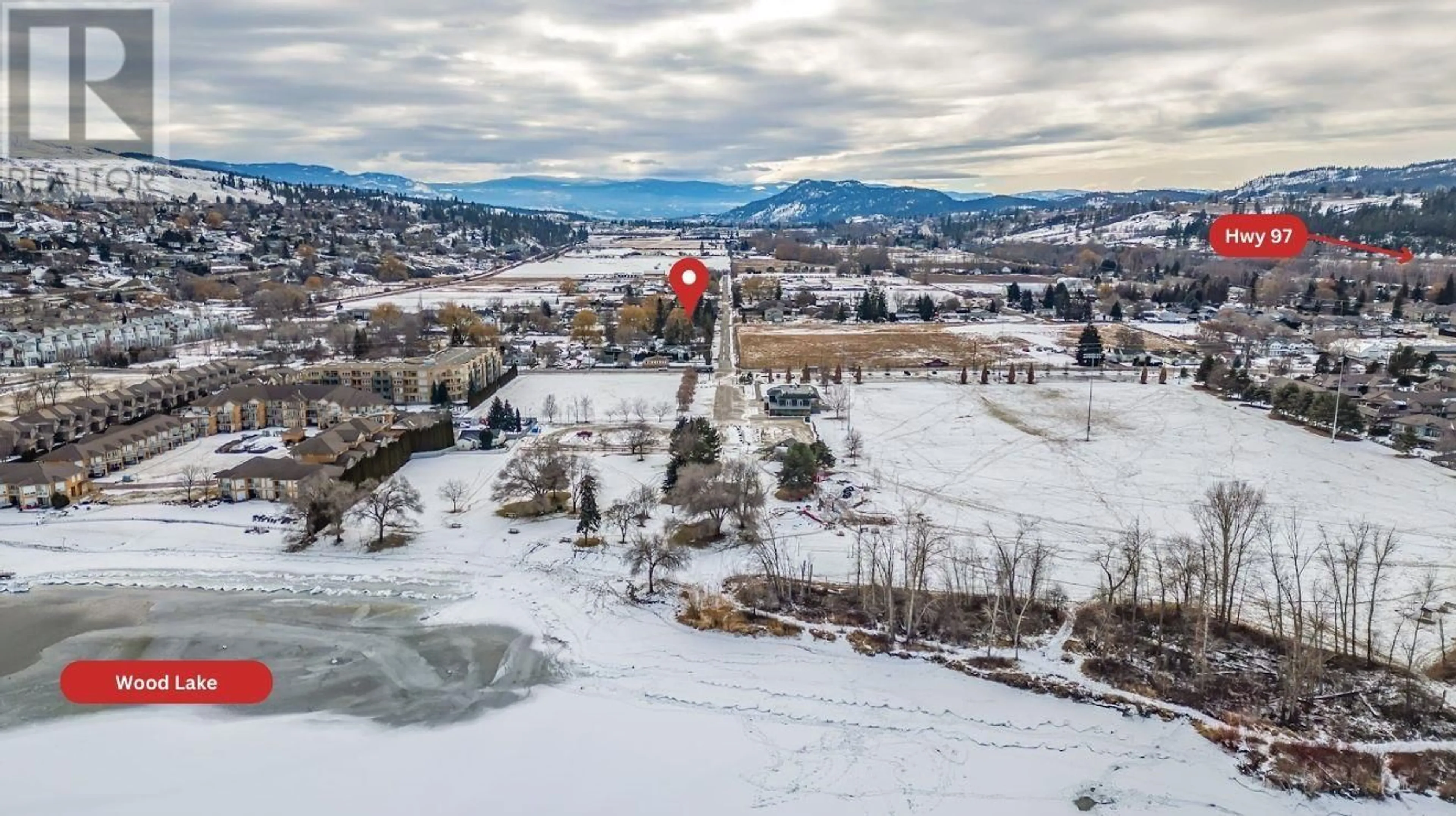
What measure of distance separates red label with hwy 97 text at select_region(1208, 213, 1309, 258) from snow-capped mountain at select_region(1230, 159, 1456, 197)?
121m

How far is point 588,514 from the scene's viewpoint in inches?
666

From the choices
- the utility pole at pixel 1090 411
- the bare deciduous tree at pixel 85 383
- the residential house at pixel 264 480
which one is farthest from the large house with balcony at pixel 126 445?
the utility pole at pixel 1090 411

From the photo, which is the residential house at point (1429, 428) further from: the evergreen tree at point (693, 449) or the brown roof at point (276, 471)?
the brown roof at point (276, 471)

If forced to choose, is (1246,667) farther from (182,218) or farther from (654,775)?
(182,218)

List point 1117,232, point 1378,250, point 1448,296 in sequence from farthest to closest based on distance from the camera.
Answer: point 1117,232, point 1378,250, point 1448,296

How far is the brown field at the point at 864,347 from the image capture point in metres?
38.5

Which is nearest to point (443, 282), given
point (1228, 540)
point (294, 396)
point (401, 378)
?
point (401, 378)

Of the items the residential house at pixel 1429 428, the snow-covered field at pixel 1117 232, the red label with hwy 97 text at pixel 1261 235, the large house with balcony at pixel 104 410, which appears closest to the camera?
the large house with balcony at pixel 104 410

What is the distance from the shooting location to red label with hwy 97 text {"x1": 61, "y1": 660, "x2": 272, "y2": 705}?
38.0 feet

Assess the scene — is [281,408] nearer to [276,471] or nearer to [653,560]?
[276,471]

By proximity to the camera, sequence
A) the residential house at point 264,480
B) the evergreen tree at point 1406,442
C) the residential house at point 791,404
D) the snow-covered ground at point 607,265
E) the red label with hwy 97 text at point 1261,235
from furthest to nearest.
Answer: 1. the snow-covered ground at point 607,265
2. the residential house at point 791,404
3. the red label with hwy 97 text at point 1261,235
4. the evergreen tree at point 1406,442
5. the residential house at point 264,480

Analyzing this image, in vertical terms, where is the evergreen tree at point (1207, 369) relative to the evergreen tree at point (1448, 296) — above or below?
below

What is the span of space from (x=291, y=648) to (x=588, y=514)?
230 inches

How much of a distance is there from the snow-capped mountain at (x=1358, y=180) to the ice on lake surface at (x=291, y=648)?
17862 cm
